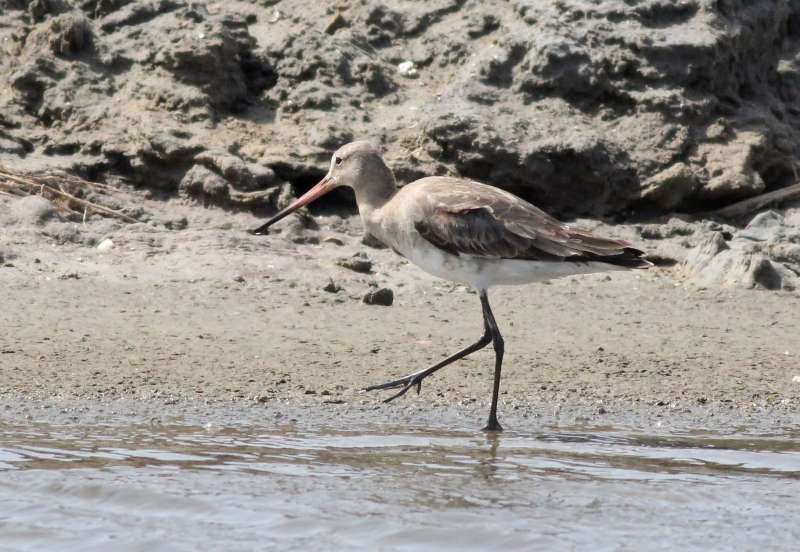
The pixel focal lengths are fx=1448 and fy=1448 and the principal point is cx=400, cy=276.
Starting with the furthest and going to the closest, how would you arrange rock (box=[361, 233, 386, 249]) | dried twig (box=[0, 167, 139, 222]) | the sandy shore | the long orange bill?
1. rock (box=[361, 233, 386, 249])
2. dried twig (box=[0, 167, 139, 222])
3. the long orange bill
4. the sandy shore

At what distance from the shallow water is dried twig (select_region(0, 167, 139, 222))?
2.97m

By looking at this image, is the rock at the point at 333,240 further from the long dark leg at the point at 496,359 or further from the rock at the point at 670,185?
the long dark leg at the point at 496,359

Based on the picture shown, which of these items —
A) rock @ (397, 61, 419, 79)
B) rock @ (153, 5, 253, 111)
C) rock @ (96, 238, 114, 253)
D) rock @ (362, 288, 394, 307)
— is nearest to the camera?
rock @ (362, 288, 394, 307)

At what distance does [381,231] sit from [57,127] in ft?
10.7

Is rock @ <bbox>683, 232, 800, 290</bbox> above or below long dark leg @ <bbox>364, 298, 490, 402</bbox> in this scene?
above

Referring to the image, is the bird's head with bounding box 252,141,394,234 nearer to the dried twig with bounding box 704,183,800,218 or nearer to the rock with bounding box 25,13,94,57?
the rock with bounding box 25,13,94,57

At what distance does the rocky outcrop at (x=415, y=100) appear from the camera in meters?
9.84

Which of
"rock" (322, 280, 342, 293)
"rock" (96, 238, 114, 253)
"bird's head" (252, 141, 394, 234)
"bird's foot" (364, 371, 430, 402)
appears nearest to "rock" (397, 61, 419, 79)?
"rock" (322, 280, 342, 293)

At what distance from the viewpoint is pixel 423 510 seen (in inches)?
230

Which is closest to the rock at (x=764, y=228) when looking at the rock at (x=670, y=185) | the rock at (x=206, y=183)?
the rock at (x=670, y=185)

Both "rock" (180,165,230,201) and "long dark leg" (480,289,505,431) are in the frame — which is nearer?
"long dark leg" (480,289,505,431)

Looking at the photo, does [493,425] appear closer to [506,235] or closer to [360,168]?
[506,235]

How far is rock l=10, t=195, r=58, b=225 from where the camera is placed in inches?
361

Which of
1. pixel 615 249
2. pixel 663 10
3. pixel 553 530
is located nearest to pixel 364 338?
pixel 615 249
